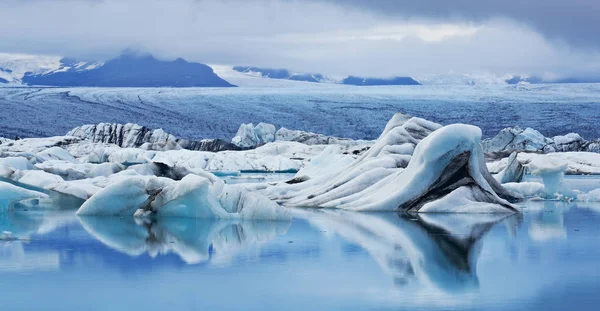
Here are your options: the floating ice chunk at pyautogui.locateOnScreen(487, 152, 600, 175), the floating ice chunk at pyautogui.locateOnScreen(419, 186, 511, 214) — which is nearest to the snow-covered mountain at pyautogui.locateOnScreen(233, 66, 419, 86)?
the floating ice chunk at pyautogui.locateOnScreen(487, 152, 600, 175)

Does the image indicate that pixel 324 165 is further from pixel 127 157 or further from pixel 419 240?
pixel 127 157

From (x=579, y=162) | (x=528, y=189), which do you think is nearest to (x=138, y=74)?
(x=579, y=162)

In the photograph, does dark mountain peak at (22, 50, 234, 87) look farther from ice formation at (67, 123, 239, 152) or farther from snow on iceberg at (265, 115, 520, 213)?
snow on iceberg at (265, 115, 520, 213)

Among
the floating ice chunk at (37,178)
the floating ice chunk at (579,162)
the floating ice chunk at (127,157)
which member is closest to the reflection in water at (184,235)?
the floating ice chunk at (37,178)

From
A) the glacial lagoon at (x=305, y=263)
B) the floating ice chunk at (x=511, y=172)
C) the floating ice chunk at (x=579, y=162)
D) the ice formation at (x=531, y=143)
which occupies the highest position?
the glacial lagoon at (x=305, y=263)

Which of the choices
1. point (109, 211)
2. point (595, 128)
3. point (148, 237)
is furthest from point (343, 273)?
point (595, 128)

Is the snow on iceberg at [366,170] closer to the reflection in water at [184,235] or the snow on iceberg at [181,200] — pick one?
the snow on iceberg at [181,200]
